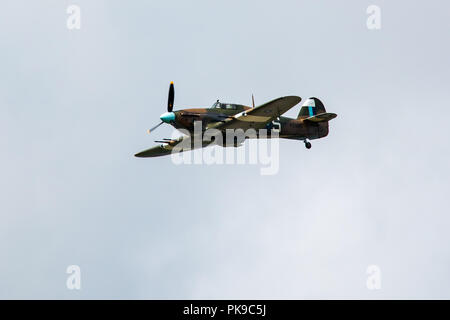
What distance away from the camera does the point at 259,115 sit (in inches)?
1825

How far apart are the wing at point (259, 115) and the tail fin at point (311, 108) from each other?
261 inches

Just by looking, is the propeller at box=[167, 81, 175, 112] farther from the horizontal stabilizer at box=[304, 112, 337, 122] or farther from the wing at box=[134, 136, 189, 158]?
the horizontal stabilizer at box=[304, 112, 337, 122]

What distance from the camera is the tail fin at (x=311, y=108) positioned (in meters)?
53.4

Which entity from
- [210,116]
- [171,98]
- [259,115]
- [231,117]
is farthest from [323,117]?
[171,98]

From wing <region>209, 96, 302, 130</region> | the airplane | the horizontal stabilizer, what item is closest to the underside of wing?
the airplane

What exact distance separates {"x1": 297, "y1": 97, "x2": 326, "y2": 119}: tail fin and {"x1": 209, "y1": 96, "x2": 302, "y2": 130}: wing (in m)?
6.64

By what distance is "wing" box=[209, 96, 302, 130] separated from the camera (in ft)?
149

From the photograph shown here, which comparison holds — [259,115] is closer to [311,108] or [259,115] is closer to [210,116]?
[210,116]

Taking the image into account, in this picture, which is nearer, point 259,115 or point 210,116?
point 259,115

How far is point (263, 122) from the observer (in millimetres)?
47125

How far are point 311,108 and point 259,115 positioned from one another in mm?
8344
